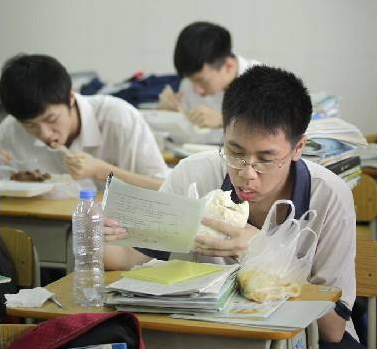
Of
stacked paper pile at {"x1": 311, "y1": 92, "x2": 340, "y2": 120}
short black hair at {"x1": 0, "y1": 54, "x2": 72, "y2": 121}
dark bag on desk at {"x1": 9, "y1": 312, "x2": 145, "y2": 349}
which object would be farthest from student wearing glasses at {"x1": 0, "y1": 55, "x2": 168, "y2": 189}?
dark bag on desk at {"x1": 9, "y1": 312, "x2": 145, "y2": 349}

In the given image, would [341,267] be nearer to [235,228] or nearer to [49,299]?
[235,228]

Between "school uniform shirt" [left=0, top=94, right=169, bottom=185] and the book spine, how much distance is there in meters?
0.85

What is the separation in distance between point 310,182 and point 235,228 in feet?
1.05

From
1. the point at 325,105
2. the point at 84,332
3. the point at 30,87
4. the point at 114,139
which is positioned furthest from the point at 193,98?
the point at 84,332

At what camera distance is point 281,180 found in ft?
6.47

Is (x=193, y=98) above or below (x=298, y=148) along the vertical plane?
below

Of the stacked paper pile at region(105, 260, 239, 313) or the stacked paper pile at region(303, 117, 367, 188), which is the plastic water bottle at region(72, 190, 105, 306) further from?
the stacked paper pile at region(303, 117, 367, 188)

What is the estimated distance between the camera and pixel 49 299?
1.76 meters

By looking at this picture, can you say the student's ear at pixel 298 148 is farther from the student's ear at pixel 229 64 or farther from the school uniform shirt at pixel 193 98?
the school uniform shirt at pixel 193 98

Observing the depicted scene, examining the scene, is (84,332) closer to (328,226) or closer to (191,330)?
(191,330)

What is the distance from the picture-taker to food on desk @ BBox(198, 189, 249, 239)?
1778 millimetres

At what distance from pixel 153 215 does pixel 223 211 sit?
Result: 206mm

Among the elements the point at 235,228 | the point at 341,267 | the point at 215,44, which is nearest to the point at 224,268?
the point at 235,228

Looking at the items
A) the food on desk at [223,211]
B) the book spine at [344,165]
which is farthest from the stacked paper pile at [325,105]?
the food on desk at [223,211]
